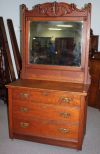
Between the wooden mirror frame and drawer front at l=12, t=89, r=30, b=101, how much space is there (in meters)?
0.36

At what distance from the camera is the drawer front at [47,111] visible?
2.32m

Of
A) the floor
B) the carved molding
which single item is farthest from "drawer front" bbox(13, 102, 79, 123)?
the carved molding

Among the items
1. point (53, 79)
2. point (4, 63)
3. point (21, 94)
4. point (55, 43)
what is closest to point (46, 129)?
point (21, 94)

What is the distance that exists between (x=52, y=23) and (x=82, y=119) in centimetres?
127

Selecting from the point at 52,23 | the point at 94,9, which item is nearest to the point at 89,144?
the point at 52,23

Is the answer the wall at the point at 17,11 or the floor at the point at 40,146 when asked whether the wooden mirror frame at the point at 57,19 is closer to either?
the floor at the point at 40,146

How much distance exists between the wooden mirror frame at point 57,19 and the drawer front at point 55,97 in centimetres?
35

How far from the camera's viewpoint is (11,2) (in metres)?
4.02

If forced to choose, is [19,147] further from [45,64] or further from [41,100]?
[45,64]

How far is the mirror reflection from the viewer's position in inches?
100.0

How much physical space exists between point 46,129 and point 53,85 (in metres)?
0.55

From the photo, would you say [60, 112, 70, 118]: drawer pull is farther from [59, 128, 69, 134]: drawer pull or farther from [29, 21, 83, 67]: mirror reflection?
[29, 21, 83, 67]: mirror reflection

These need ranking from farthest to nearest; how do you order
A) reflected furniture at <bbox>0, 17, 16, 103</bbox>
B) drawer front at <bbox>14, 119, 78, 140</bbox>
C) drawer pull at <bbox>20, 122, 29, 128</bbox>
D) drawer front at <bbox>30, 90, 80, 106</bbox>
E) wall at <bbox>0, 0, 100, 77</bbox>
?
wall at <bbox>0, 0, 100, 77</bbox>
reflected furniture at <bbox>0, 17, 16, 103</bbox>
drawer pull at <bbox>20, 122, 29, 128</bbox>
drawer front at <bbox>14, 119, 78, 140</bbox>
drawer front at <bbox>30, 90, 80, 106</bbox>

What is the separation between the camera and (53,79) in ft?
8.68
